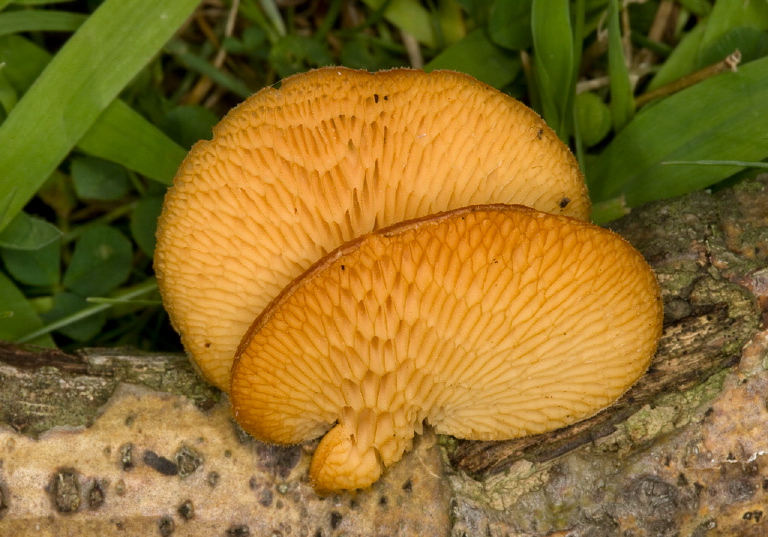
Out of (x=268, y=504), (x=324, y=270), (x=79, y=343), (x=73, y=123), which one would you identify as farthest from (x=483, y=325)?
(x=79, y=343)

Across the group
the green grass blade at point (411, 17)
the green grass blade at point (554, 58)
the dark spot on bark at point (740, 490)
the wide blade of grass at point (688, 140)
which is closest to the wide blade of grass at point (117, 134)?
the green grass blade at point (411, 17)

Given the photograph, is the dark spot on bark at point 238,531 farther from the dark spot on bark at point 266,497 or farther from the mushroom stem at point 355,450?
the mushroom stem at point 355,450

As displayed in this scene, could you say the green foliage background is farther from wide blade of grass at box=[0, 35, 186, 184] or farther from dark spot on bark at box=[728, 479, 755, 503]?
dark spot on bark at box=[728, 479, 755, 503]

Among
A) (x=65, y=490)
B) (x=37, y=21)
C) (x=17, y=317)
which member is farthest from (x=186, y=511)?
(x=37, y=21)

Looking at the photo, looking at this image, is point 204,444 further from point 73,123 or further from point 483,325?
point 73,123

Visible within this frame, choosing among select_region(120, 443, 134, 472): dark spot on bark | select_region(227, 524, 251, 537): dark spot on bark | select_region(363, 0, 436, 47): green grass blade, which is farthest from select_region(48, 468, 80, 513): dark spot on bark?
select_region(363, 0, 436, 47): green grass blade
